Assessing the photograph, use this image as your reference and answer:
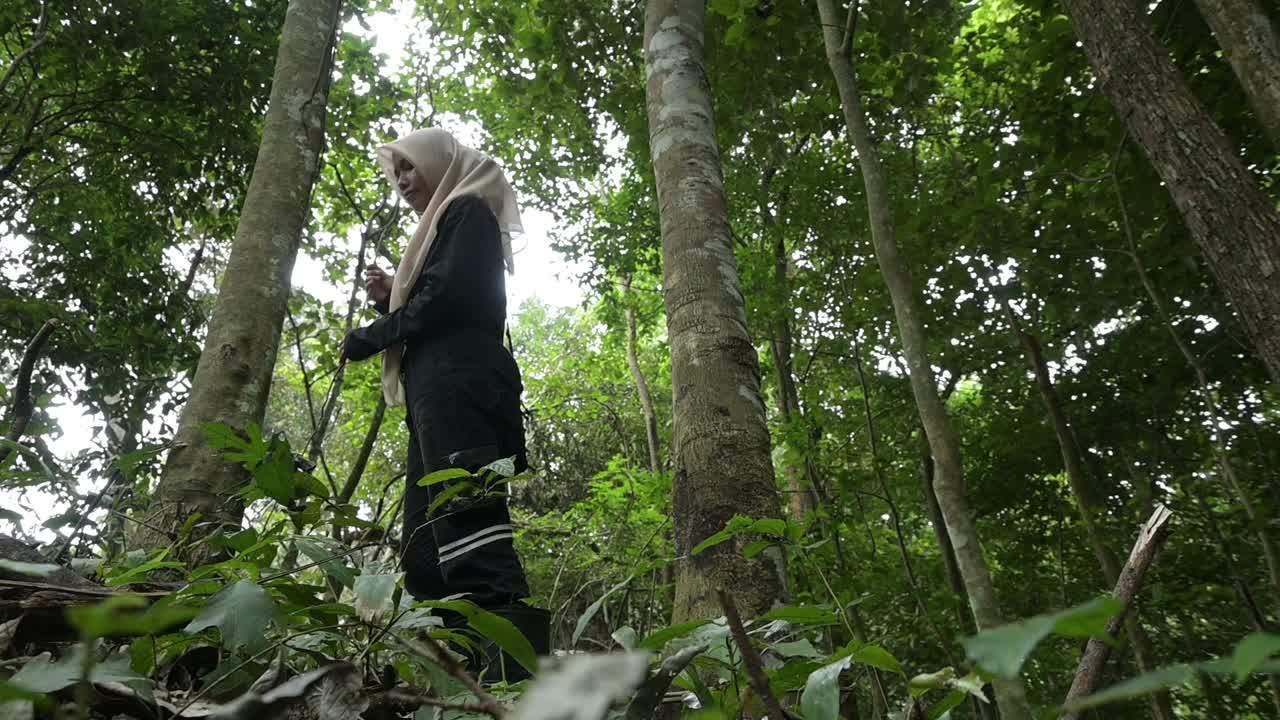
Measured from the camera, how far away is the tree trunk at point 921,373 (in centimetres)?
284

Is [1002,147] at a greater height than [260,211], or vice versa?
[1002,147]

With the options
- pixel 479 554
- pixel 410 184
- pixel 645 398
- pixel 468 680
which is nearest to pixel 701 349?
pixel 479 554

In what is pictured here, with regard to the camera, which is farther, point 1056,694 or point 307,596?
point 1056,694

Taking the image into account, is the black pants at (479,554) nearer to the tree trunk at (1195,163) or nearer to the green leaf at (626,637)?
the green leaf at (626,637)

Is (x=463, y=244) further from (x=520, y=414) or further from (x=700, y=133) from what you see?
(x=700, y=133)

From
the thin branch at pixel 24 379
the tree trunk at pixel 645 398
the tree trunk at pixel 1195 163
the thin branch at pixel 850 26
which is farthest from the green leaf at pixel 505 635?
the tree trunk at pixel 645 398

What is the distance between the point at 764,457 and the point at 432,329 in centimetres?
146

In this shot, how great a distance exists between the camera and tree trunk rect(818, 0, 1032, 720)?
9.30 ft

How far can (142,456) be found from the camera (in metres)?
1.28

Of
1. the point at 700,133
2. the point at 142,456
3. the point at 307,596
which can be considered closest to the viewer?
the point at 307,596

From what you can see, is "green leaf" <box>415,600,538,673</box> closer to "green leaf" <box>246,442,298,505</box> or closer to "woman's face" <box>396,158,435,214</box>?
"green leaf" <box>246,442,298,505</box>

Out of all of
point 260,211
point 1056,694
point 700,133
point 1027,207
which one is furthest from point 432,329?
point 1056,694

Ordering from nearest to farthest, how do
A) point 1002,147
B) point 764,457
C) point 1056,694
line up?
point 764,457 → point 1002,147 → point 1056,694

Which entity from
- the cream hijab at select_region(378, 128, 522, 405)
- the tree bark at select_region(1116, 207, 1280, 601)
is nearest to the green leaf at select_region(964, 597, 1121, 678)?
the cream hijab at select_region(378, 128, 522, 405)
